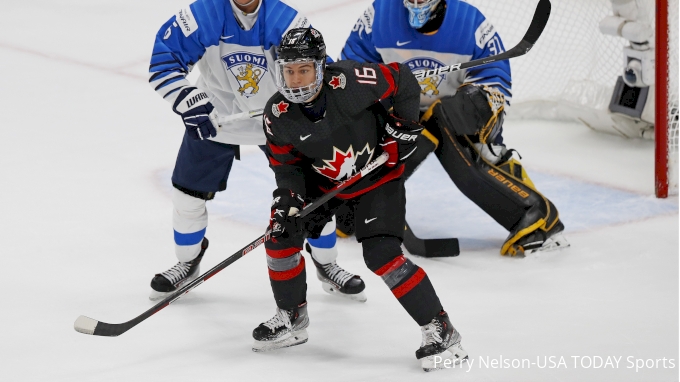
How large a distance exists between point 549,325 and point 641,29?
1.74 metres

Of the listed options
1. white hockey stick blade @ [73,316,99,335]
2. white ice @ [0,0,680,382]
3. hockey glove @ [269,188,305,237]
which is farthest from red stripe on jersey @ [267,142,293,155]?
white hockey stick blade @ [73,316,99,335]

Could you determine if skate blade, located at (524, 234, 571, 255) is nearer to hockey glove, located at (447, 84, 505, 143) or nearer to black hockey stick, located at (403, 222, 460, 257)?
black hockey stick, located at (403, 222, 460, 257)

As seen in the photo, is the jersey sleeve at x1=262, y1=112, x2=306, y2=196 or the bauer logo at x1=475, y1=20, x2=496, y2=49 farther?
the bauer logo at x1=475, y1=20, x2=496, y2=49

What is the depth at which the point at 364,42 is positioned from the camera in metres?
3.74

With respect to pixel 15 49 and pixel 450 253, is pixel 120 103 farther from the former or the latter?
pixel 450 253

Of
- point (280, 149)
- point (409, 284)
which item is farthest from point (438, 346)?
point (280, 149)

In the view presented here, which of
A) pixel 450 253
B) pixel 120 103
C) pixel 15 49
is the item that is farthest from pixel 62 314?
pixel 15 49

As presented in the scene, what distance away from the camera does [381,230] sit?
2662mm

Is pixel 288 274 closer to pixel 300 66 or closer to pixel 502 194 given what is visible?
pixel 300 66

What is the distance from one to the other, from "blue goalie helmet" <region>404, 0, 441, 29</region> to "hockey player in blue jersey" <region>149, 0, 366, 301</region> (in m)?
0.58

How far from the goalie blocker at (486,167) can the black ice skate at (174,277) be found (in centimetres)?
89

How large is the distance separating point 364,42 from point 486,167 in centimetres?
66

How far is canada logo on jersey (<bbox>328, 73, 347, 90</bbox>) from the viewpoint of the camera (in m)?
2.65

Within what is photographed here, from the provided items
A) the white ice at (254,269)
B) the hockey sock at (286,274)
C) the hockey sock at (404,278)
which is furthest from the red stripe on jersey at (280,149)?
the white ice at (254,269)
